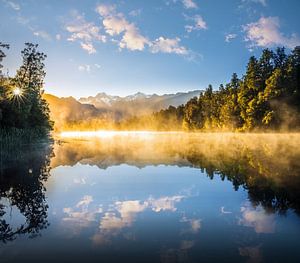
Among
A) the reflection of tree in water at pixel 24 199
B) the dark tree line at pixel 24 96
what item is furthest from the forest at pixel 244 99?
the reflection of tree in water at pixel 24 199

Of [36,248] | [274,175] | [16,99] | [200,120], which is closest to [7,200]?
[36,248]

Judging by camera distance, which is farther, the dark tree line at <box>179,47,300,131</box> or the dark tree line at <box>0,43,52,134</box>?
the dark tree line at <box>179,47,300,131</box>

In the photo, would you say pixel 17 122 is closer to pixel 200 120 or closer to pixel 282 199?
pixel 282 199

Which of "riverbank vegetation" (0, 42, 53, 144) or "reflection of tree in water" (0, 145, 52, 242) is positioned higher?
"riverbank vegetation" (0, 42, 53, 144)

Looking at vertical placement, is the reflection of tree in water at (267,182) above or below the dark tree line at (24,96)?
below

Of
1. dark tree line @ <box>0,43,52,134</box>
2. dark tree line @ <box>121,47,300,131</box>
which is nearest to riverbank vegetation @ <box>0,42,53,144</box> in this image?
dark tree line @ <box>0,43,52,134</box>

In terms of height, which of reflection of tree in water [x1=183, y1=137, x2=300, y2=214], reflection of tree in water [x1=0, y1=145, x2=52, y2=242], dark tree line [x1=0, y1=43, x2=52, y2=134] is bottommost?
reflection of tree in water [x1=0, y1=145, x2=52, y2=242]

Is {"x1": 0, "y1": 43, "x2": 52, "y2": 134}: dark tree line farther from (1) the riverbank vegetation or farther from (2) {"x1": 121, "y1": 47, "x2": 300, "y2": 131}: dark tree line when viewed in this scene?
(2) {"x1": 121, "y1": 47, "x2": 300, "y2": 131}: dark tree line

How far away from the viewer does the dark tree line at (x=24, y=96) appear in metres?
38.5

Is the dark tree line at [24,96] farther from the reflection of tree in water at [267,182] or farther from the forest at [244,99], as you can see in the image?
the reflection of tree in water at [267,182]

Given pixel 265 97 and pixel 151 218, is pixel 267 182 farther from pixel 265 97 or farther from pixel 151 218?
pixel 265 97

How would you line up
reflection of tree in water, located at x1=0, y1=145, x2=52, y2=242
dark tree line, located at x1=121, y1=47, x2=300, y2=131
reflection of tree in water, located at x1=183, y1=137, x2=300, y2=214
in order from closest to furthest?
reflection of tree in water, located at x1=0, y1=145, x2=52, y2=242 < reflection of tree in water, located at x1=183, y1=137, x2=300, y2=214 < dark tree line, located at x1=121, y1=47, x2=300, y2=131

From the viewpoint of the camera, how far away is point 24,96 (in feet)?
147

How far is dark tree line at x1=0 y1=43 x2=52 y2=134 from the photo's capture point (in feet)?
126
